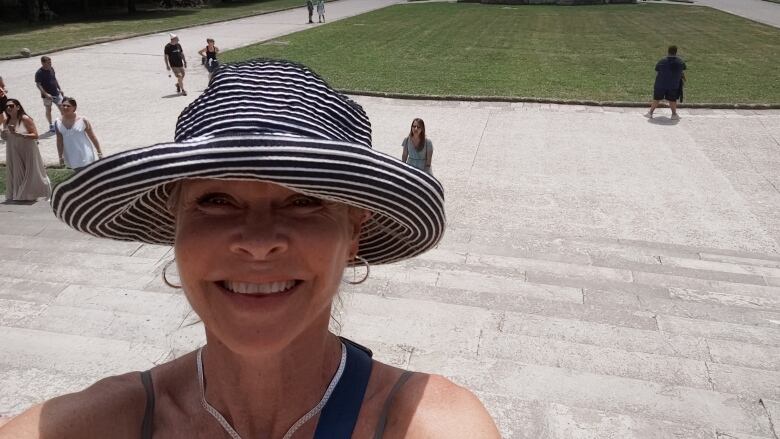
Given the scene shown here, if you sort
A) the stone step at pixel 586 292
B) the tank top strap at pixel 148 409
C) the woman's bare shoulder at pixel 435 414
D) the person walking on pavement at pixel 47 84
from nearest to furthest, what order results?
1. the woman's bare shoulder at pixel 435 414
2. the tank top strap at pixel 148 409
3. the stone step at pixel 586 292
4. the person walking on pavement at pixel 47 84


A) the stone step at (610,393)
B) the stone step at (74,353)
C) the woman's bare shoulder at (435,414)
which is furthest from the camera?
the stone step at (74,353)

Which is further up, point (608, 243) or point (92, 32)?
point (92, 32)

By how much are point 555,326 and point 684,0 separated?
44442 millimetres

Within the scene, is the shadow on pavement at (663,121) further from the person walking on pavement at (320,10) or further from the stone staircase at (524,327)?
the person walking on pavement at (320,10)

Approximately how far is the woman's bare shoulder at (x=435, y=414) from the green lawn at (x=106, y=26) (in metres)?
22.7

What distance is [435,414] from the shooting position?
143cm

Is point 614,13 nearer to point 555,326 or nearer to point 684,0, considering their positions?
point 684,0

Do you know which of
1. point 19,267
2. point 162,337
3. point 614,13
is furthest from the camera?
point 614,13

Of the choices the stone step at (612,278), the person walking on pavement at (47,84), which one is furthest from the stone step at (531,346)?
the person walking on pavement at (47,84)

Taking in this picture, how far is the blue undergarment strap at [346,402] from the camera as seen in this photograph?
1.43 meters

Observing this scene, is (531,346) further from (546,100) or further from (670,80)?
(546,100)

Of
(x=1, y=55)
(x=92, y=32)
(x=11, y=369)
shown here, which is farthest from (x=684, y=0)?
(x=11, y=369)

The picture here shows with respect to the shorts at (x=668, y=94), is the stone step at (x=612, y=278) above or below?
below

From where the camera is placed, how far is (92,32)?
25953 mm
